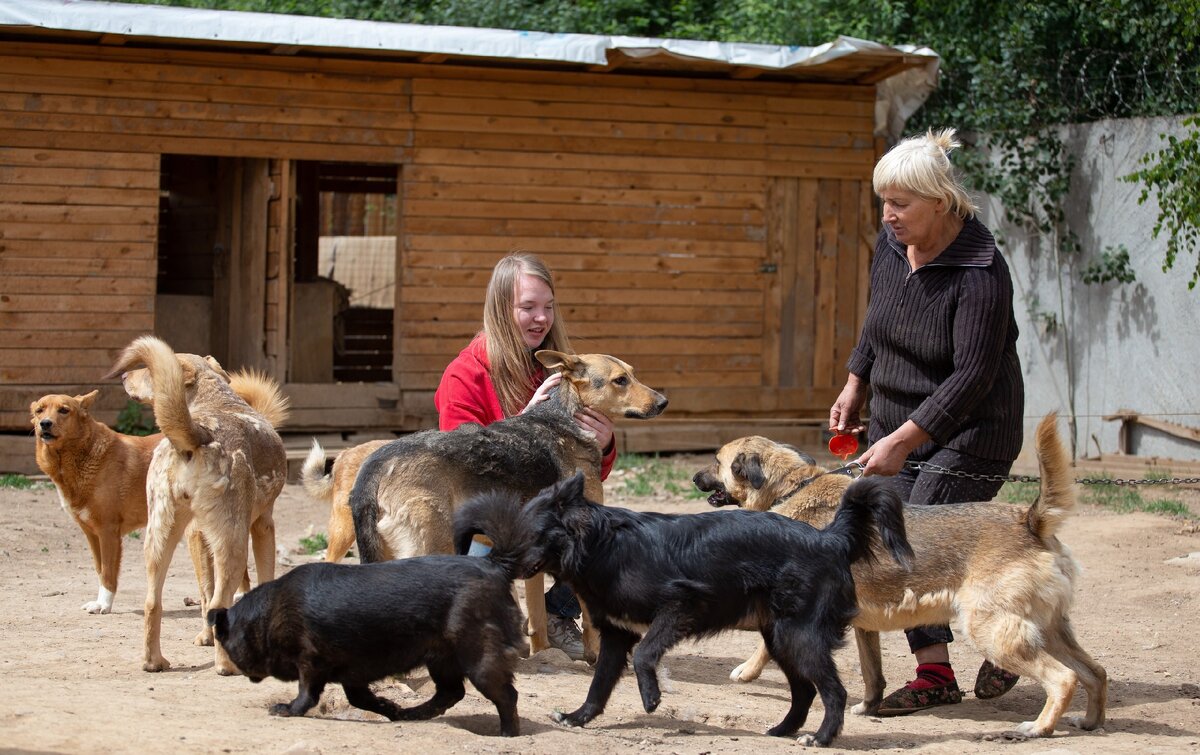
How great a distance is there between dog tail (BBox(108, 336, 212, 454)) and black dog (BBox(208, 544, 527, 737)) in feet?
4.10

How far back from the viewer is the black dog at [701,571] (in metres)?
4.78

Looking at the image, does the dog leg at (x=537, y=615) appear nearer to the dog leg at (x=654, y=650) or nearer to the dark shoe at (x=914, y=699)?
the dog leg at (x=654, y=650)

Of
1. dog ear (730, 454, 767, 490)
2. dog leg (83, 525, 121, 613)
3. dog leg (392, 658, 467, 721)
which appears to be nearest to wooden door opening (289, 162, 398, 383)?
dog leg (83, 525, 121, 613)

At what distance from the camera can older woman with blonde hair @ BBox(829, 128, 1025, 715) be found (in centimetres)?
539

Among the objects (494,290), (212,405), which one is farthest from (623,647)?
(212,405)

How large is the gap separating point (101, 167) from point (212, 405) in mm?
6818

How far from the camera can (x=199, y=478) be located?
5.89 meters

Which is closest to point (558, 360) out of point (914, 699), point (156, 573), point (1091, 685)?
point (156, 573)

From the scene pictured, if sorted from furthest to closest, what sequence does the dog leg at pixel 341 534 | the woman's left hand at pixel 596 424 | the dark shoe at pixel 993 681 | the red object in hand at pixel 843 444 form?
the dog leg at pixel 341 534
the woman's left hand at pixel 596 424
the red object in hand at pixel 843 444
the dark shoe at pixel 993 681

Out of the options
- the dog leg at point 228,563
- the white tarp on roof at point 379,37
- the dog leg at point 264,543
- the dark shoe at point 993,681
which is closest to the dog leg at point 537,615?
the dog leg at point 228,563

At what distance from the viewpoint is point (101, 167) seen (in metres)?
12.3

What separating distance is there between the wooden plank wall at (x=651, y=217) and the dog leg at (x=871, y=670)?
817 centimetres

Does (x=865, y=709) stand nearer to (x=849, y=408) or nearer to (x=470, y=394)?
(x=849, y=408)

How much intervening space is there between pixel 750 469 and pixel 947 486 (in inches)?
34.0
